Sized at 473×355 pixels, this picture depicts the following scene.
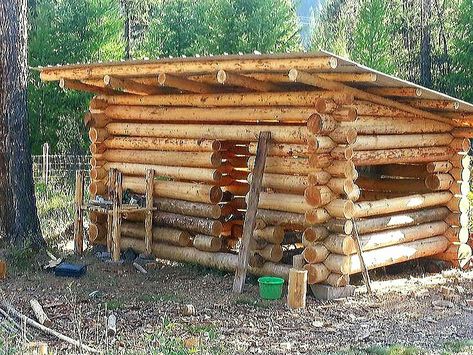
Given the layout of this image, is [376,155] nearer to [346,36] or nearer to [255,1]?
[255,1]

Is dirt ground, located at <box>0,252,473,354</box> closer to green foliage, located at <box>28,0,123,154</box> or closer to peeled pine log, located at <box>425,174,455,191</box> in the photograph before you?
peeled pine log, located at <box>425,174,455,191</box>

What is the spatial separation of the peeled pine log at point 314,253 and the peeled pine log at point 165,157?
2524 millimetres

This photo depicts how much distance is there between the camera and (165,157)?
43.0 ft

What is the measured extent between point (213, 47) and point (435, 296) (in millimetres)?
17737

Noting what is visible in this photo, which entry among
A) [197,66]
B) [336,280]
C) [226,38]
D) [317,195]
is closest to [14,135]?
[197,66]

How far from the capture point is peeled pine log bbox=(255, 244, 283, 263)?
1130 cm

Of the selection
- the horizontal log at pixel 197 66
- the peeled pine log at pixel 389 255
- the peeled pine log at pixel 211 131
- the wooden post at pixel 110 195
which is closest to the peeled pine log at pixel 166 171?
the wooden post at pixel 110 195

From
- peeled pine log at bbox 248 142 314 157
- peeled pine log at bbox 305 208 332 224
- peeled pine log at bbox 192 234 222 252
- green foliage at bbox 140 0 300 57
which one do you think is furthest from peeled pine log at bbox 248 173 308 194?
green foliage at bbox 140 0 300 57

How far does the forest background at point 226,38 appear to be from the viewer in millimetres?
25312

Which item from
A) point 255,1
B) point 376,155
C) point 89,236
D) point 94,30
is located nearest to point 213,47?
point 255,1

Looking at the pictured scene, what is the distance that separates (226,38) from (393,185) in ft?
47.5

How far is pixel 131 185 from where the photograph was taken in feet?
44.6

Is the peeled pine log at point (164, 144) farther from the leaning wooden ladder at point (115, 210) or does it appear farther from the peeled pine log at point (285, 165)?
the peeled pine log at point (285, 165)

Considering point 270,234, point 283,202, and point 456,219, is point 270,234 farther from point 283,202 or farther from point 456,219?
point 456,219
